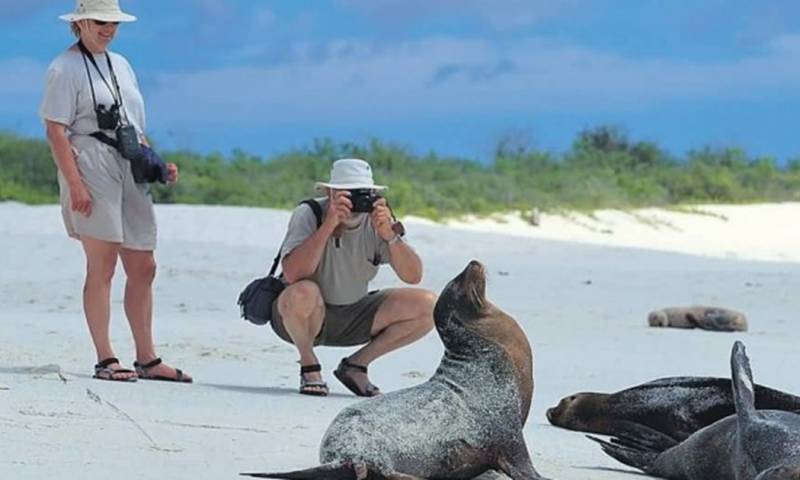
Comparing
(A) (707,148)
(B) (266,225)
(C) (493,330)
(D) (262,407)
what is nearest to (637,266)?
(B) (266,225)

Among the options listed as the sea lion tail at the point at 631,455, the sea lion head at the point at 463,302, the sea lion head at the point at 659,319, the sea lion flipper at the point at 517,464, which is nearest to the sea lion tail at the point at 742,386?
the sea lion tail at the point at 631,455

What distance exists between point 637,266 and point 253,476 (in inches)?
559

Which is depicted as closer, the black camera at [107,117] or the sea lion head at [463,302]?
the sea lion head at [463,302]

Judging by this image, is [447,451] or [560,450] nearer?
[447,451]

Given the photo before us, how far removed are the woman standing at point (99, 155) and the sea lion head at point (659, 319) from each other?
5065 mm

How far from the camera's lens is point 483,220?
25.7m

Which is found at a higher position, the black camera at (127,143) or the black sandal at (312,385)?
the black camera at (127,143)

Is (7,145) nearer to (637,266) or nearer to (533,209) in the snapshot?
(533,209)

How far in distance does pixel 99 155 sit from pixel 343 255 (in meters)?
1.22

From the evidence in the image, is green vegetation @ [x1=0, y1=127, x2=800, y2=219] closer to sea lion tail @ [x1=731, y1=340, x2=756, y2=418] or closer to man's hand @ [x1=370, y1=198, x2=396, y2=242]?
man's hand @ [x1=370, y1=198, x2=396, y2=242]

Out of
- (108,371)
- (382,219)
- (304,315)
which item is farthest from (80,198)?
(382,219)

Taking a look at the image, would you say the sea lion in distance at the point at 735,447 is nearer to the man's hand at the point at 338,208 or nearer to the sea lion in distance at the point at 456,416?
the sea lion in distance at the point at 456,416

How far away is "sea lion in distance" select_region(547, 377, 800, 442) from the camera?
645 cm

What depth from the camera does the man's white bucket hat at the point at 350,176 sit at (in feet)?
26.6
